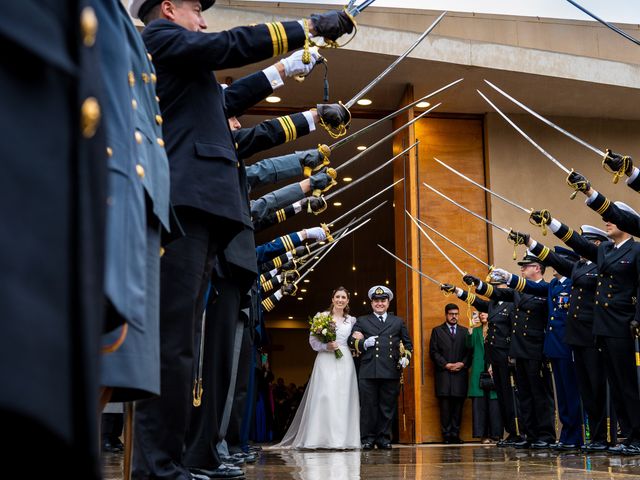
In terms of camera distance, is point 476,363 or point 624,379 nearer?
point 624,379

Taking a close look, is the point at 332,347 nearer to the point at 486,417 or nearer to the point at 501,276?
the point at 501,276

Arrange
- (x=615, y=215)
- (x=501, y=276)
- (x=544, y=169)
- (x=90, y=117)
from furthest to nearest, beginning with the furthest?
(x=544, y=169), (x=501, y=276), (x=615, y=215), (x=90, y=117)

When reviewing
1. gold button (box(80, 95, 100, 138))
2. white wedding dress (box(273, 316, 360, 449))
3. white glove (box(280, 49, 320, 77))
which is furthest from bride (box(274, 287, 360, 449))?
gold button (box(80, 95, 100, 138))

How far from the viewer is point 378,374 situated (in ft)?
27.9

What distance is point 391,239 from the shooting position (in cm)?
1766

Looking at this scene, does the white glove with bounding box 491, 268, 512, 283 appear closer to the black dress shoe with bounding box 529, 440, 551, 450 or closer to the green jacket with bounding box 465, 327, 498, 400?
the black dress shoe with bounding box 529, 440, 551, 450

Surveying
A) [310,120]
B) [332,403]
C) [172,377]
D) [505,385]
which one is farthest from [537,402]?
[172,377]

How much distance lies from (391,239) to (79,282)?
1713 centimetres

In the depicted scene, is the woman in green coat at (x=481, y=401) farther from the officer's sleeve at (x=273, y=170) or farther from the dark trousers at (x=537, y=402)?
the officer's sleeve at (x=273, y=170)

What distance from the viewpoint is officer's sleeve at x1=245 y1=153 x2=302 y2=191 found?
13.6ft

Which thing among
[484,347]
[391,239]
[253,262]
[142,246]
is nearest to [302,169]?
[253,262]

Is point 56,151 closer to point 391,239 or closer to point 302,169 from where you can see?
point 302,169

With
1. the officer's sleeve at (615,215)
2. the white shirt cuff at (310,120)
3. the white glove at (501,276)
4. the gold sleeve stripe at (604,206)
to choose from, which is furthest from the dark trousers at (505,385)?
the white shirt cuff at (310,120)

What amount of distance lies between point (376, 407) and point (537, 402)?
5.97 ft
